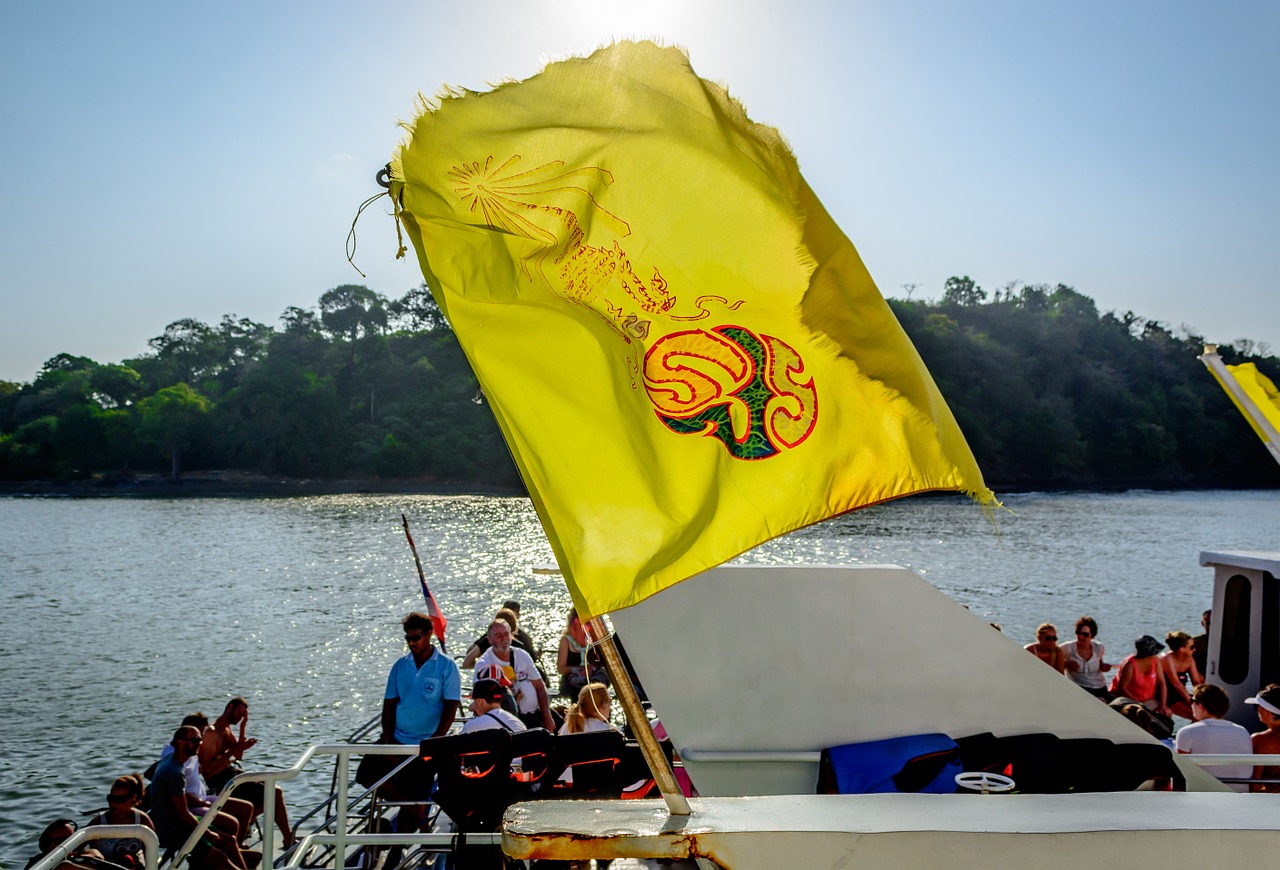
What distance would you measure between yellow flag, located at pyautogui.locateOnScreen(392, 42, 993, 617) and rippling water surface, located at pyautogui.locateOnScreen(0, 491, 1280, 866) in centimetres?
64

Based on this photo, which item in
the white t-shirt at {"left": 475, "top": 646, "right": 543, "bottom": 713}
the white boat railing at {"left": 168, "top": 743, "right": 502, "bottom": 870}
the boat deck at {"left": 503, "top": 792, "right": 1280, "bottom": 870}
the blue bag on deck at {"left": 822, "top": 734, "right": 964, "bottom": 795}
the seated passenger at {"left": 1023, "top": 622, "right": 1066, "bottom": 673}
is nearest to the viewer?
the boat deck at {"left": 503, "top": 792, "right": 1280, "bottom": 870}

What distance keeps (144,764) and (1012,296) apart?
4579 inches

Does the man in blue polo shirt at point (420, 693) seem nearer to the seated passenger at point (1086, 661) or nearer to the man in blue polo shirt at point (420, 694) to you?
the man in blue polo shirt at point (420, 694)

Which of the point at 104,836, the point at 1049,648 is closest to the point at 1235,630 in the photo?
the point at 1049,648

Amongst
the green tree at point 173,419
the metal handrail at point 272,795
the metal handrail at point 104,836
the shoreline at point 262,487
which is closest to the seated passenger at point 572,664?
the metal handrail at point 272,795

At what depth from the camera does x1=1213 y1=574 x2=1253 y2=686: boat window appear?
28.7 ft

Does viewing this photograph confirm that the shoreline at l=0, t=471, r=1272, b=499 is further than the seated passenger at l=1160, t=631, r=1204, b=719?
Yes

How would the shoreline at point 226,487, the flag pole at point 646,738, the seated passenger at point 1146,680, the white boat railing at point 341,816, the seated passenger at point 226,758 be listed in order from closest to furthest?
the flag pole at point 646,738 → the white boat railing at point 341,816 → the seated passenger at point 226,758 → the seated passenger at point 1146,680 → the shoreline at point 226,487

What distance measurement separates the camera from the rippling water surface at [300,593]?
62.0 ft

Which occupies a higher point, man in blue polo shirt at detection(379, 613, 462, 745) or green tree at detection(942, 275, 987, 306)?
green tree at detection(942, 275, 987, 306)

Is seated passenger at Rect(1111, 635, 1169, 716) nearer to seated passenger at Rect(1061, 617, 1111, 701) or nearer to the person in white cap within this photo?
seated passenger at Rect(1061, 617, 1111, 701)

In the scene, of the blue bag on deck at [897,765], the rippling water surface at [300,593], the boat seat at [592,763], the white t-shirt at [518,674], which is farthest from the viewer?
the rippling water surface at [300,593]

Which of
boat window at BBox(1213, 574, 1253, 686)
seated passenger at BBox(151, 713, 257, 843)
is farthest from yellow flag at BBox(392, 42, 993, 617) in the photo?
boat window at BBox(1213, 574, 1253, 686)

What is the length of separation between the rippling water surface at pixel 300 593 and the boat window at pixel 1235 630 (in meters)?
3.74
